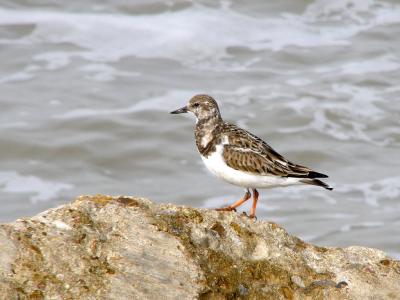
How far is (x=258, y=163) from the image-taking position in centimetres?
584

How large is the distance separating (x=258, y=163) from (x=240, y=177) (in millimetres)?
171

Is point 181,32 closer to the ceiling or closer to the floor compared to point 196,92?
closer to the ceiling

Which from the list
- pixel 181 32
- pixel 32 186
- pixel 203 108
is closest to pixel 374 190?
pixel 32 186

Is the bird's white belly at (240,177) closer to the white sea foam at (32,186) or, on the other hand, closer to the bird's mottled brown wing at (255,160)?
the bird's mottled brown wing at (255,160)

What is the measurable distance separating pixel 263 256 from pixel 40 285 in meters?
1.24

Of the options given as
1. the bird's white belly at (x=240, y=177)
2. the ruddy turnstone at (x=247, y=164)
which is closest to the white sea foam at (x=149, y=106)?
the ruddy turnstone at (x=247, y=164)

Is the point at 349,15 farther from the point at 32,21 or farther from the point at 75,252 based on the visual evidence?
the point at 75,252

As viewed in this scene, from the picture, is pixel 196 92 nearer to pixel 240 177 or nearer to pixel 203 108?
pixel 203 108

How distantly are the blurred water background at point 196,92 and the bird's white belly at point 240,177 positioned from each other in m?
4.32

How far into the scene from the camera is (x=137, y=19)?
16547 millimetres

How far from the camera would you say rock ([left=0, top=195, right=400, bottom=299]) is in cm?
378

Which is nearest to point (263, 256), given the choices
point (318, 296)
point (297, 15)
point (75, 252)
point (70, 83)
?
point (318, 296)

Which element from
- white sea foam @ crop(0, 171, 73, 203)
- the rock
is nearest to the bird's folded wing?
the rock

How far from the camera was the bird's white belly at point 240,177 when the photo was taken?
19.0 feet
